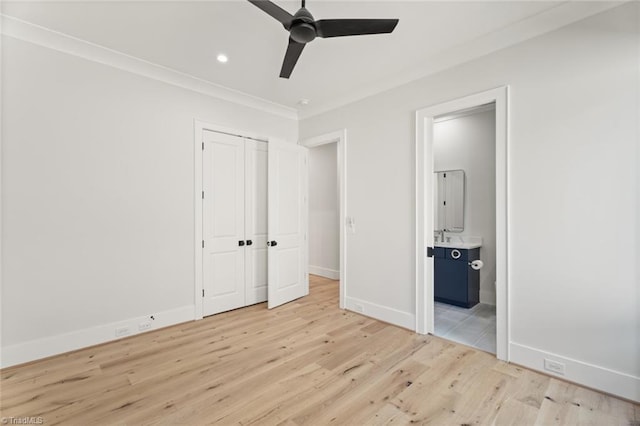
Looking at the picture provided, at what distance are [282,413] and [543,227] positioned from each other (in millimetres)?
2505

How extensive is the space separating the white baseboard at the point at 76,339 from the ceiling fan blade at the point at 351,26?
3339 mm

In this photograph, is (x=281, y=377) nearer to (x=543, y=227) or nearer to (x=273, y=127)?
(x=543, y=227)

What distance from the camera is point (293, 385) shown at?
86.9 inches

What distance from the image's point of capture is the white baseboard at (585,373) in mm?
2001

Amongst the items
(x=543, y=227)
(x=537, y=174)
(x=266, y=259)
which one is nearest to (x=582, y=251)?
(x=543, y=227)

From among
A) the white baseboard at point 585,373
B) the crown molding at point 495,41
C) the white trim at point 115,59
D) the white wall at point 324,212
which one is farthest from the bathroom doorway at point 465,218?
the white trim at point 115,59

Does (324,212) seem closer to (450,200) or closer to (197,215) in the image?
(450,200)

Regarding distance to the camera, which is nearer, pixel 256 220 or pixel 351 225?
pixel 351 225

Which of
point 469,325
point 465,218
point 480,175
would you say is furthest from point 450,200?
point 469,325

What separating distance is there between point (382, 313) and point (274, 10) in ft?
10.7

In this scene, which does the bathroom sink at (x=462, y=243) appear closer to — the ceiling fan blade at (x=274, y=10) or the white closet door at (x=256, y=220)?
the white closet door at (x=256, y=220)

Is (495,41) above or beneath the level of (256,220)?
above

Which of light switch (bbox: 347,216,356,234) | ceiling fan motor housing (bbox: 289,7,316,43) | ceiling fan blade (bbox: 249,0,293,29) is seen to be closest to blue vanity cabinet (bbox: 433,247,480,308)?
light switch (bbox: 347,216,356,234)

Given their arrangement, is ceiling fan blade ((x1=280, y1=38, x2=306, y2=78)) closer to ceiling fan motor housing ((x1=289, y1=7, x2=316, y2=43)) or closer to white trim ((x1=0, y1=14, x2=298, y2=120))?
ceiling fan motor housing ((x1=289, y1=7, x2=316, y2=43))
